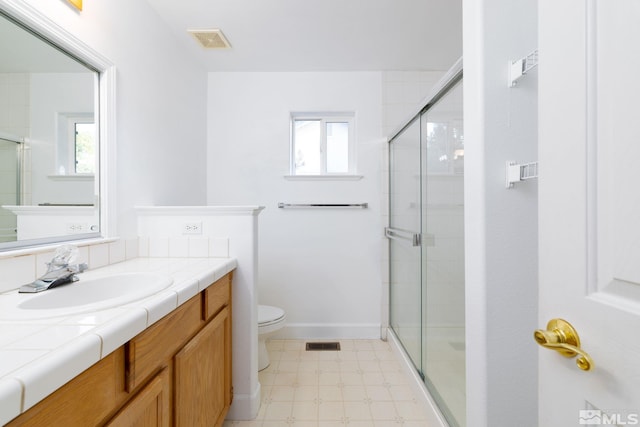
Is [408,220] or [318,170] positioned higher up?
[318,170]

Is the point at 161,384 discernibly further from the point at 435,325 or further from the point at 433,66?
the point at 433,66

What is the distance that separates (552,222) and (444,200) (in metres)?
0.90

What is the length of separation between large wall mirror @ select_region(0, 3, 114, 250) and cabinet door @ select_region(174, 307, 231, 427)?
70 centimetres

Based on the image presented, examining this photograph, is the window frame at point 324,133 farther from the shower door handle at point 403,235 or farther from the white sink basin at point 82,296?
the white sink basin at point 82,296

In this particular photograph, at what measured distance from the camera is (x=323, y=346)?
2.41 m

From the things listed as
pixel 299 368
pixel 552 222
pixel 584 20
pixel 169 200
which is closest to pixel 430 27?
pixel 584 20

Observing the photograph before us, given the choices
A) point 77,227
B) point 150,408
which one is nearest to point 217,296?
point 150,408

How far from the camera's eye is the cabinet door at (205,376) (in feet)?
3.22

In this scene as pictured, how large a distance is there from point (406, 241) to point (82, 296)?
68.4 inches

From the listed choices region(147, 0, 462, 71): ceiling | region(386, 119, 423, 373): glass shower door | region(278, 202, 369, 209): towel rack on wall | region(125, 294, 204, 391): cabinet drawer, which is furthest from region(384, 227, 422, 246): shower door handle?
region(147, 0, 462, 71): ceiling

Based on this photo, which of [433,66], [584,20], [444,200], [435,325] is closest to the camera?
[584,20]

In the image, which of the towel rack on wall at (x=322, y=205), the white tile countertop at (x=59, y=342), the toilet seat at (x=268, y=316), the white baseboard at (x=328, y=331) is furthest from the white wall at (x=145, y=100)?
the white baseboard at (x=328, y=331)

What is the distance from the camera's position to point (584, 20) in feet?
1.53

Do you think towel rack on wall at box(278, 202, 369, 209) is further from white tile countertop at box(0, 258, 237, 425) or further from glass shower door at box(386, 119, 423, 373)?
white tile countertop at box(0, 258, 237, 425)
